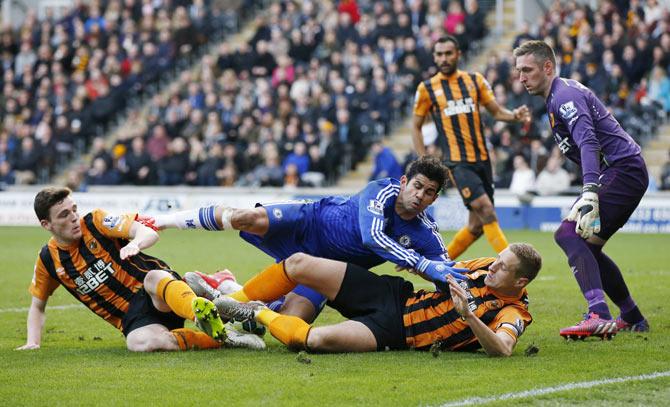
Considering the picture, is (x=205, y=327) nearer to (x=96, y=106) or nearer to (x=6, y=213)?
(x=6, y=213)

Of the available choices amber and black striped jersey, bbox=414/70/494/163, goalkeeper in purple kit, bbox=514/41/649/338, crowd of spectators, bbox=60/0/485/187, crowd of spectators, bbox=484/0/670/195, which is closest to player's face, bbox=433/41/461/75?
amber and black striped jersey, bbox=414/70/494/163

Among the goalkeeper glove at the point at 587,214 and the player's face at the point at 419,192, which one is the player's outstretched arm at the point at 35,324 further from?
the goalkeeper glove at the point at 587,214

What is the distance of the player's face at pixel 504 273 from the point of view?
717 centimetres

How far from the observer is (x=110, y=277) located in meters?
8.04

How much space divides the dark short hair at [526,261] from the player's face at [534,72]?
1.59 m

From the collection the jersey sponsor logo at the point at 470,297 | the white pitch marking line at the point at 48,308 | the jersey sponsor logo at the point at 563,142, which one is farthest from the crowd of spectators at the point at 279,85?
the jersey sponsor logo at the point at 470,297

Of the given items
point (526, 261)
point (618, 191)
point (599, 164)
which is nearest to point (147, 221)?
point (526, 261)

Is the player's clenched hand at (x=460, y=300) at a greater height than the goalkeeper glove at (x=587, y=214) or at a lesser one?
lesser

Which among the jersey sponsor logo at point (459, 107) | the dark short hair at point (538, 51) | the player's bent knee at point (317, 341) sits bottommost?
the player's bent knee at point (317, 341)

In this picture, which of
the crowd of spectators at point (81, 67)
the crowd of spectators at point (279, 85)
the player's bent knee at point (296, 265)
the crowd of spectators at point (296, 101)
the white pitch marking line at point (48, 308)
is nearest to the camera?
the player's bent knee at point (296, 265)

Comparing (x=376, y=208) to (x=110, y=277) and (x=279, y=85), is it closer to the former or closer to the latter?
(x=110, y=277)

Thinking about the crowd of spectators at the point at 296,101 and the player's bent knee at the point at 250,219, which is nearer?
the player's bent knee at the point at 250,219

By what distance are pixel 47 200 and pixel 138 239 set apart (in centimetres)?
78

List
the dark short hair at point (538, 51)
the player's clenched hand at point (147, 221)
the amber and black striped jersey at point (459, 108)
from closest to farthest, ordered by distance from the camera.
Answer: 1. the player's clenched hand at point (147, 221)
2. the dark short hair at point (538, 51)
3. the amber and black striped jersey at point (459, 108)
